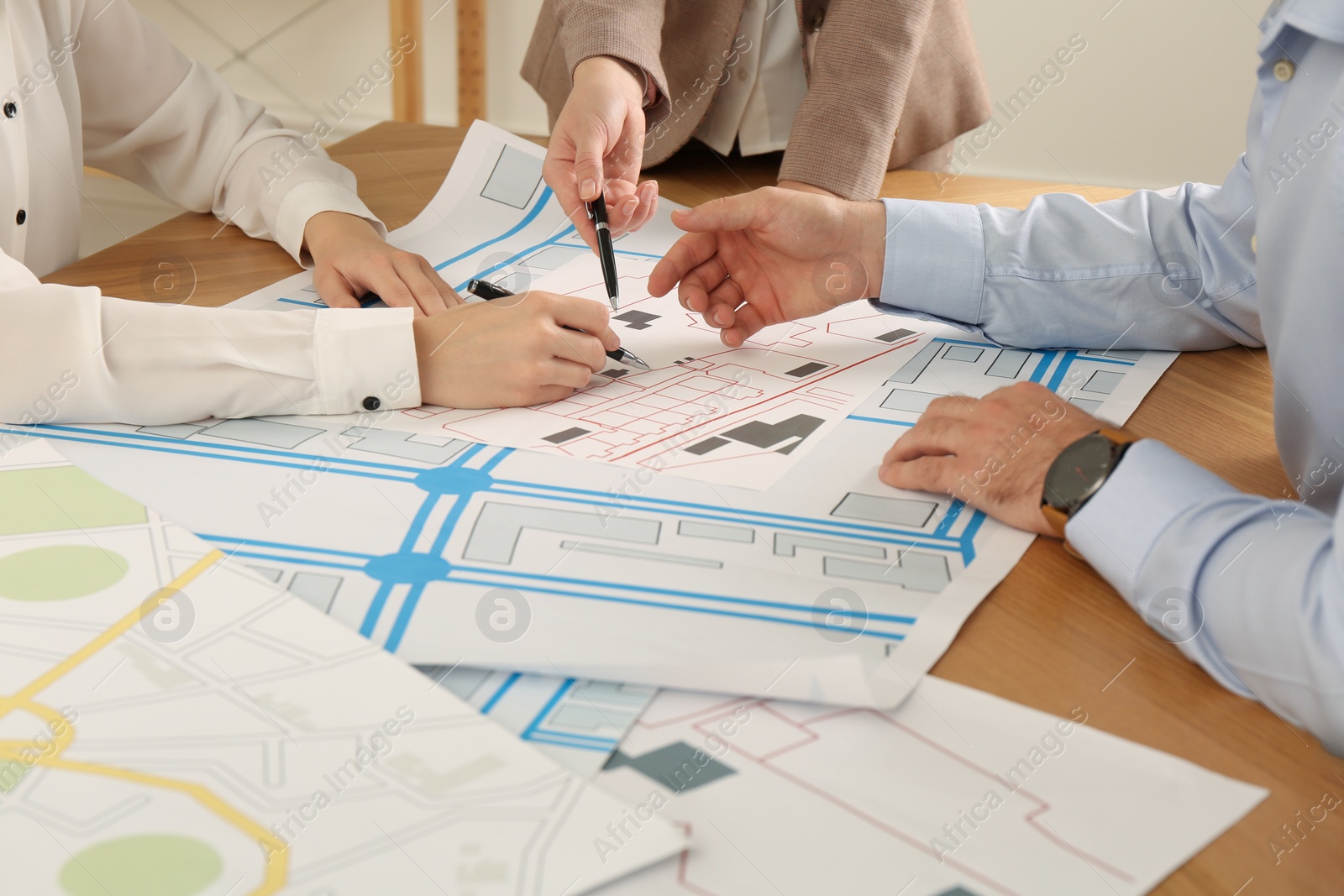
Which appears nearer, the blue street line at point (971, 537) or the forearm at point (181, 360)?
the blue street line at point (971, 537)

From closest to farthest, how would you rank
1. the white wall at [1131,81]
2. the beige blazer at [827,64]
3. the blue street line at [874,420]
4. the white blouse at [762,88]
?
the blue street line at [874,420], the beige blazer at [827,64], the white blouse at [762,88], the white wall at [1131,81]

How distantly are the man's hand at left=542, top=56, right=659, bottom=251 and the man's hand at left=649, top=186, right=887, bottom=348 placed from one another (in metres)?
0.12

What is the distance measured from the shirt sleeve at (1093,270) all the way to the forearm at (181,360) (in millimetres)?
514

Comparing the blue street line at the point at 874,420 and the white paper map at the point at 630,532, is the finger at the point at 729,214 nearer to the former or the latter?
the white paper map at the point at 630,532

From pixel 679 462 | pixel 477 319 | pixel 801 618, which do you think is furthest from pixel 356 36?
pixel 801 618

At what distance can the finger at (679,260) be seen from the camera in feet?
3.48

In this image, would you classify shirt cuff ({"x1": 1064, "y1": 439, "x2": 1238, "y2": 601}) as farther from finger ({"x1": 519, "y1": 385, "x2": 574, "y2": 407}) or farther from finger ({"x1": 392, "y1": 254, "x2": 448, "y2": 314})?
finger ({"x1": 392, "y1": 254, "x2": 448, "y2": 314})

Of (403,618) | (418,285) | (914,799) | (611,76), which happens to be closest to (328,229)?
(418,285)

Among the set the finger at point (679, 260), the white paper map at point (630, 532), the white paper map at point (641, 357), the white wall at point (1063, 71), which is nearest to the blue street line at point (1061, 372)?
the white paper map at point (630, 532)

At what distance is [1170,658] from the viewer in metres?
0.59

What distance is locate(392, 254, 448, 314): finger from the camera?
1039 mm

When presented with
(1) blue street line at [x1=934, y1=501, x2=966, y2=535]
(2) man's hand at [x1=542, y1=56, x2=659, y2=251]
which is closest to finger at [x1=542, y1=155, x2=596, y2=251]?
(2) man's hand at [x1=542, y1=56, x2=659, y2=251]

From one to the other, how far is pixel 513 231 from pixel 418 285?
0.23 meters

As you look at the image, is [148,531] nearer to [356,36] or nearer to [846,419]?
[846,419]
